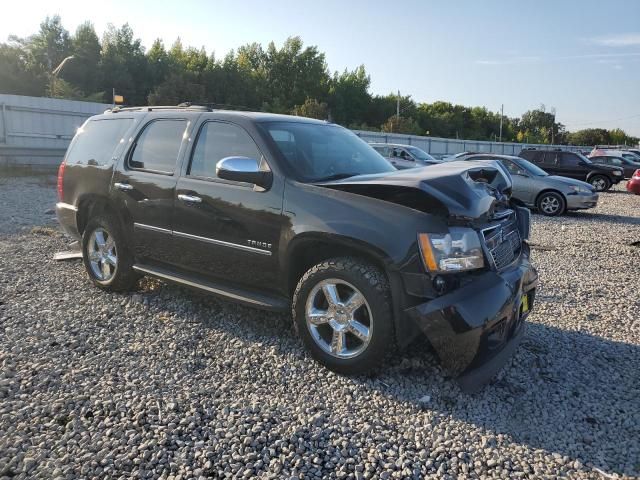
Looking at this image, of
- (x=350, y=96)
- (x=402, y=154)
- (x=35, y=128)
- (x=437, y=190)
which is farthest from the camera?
(x=350, y=96)

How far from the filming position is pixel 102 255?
5234 mm

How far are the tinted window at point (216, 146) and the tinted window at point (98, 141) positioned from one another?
118 cm

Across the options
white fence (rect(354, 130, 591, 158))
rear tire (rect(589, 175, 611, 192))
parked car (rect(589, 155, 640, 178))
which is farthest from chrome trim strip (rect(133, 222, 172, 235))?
parked car (rect(589, 155, 640, 178))

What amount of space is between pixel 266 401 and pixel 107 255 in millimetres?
2813

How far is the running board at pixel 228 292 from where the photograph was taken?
3.84m

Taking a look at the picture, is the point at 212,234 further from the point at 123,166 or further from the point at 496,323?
the point at 496,323

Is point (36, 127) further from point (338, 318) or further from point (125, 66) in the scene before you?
point (125, 66)

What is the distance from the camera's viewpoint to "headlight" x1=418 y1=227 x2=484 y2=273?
Result: 10.4 feet

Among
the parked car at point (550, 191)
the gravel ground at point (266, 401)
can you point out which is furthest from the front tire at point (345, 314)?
the parked car at point (550, 191)

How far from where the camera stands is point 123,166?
4949 millimetres

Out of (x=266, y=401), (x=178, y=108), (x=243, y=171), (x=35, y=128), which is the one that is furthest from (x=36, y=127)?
(x=266, y=401)

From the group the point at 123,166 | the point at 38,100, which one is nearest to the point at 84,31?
the point at 38,100

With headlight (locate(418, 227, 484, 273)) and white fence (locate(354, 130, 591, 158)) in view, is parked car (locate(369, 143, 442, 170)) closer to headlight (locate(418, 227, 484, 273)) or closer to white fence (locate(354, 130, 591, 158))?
white fence (locate(354, 130, 591, 158))

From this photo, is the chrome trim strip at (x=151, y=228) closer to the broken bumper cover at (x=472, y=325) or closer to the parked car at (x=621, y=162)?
the broken bumper cover at (x=472, y=325)
